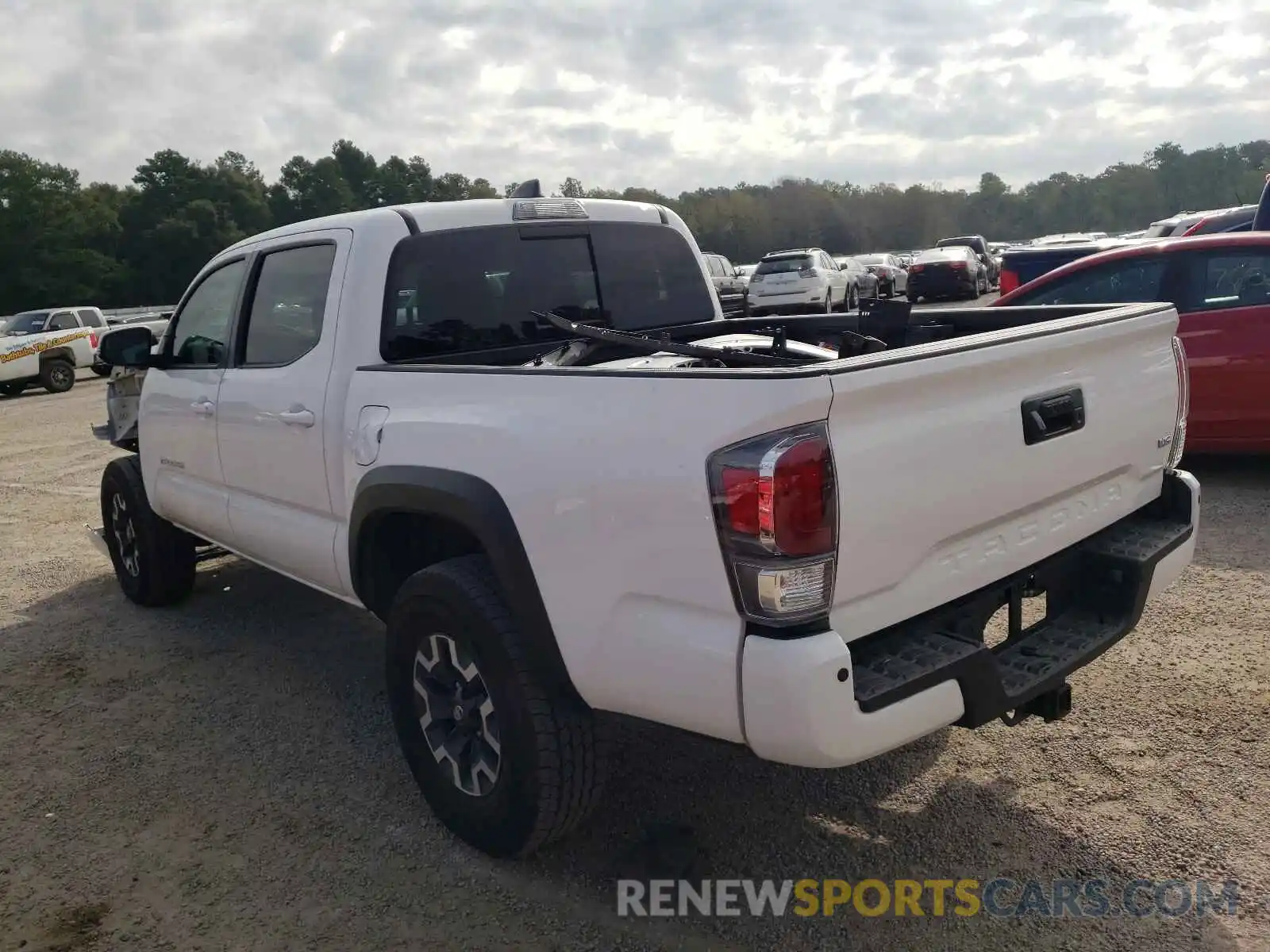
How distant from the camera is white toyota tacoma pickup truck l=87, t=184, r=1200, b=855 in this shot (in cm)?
229

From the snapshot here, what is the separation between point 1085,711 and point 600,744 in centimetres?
198

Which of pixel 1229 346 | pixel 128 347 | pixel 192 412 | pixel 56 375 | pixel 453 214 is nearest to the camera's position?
pixel 453 214

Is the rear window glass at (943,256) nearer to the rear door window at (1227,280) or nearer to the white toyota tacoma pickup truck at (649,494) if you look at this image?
the rear door window at (1227,280)

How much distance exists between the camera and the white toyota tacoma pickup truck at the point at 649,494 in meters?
2.29

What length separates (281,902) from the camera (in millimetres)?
3021

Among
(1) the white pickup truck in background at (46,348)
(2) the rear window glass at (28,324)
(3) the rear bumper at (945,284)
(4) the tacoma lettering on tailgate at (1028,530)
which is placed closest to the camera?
(4) the tacoma lettering on tailgate at (1028,530)

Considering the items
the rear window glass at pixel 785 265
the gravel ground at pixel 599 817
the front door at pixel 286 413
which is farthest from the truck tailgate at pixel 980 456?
the rear window glass at pixel 785 265

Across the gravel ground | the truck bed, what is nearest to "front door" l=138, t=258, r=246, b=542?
the gravel ground

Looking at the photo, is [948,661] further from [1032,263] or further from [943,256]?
[943,256]

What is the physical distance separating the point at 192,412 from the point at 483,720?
2580 mm

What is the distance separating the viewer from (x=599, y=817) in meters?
3.37

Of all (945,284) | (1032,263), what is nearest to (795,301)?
(945,284)

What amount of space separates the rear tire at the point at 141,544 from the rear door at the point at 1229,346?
6.23 metres

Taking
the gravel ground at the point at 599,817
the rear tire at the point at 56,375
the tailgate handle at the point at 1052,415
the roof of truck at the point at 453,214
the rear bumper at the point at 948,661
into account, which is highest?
the roof of truck at the point at 453,214
